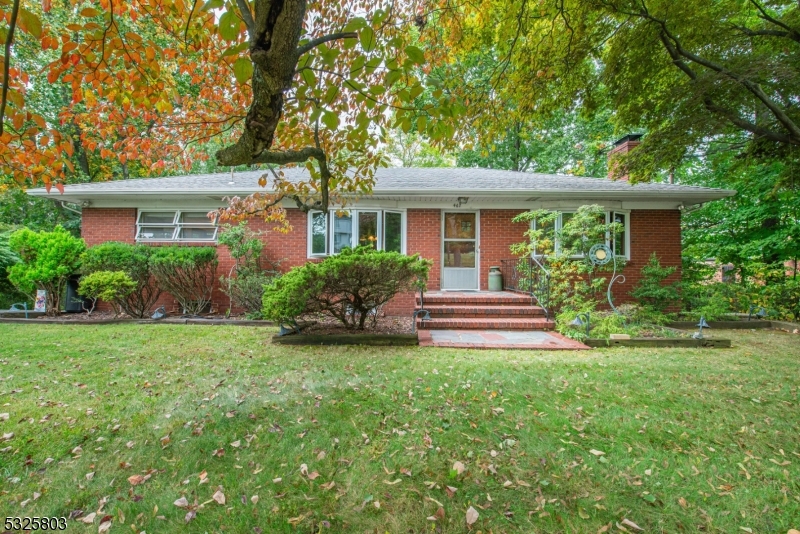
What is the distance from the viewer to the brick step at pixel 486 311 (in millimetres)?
7676

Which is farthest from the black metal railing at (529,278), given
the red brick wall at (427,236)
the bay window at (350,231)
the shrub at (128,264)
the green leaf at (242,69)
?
the shrub at (128,264)

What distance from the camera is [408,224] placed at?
Result: 937 cm

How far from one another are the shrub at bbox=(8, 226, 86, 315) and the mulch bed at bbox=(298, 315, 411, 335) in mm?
6002

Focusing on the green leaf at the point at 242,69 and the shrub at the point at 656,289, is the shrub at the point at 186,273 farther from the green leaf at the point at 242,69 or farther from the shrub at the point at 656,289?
the shrub at the point at 656,289

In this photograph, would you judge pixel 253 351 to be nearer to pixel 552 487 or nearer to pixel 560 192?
pixel 552 487

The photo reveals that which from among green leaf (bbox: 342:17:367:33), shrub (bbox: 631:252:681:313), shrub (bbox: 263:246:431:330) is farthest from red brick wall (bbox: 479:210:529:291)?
green leaf (bbox: 342:17:367:33)

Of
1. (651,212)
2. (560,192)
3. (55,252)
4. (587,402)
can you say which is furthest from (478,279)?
(55,252)

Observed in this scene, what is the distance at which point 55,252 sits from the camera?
805 cm

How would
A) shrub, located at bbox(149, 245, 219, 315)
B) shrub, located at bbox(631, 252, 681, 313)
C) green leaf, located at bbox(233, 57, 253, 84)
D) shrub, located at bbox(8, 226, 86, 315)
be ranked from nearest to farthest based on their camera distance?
green leaf, located at bbox(233, 57, 253, 84) < shrub, located at bbox(8, 226, 86, 315) < shrub, located at bbox(149, 245, 219, 315) < shrub, located at bbox(631, 252, 681, 313)

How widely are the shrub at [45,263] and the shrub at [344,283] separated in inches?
240

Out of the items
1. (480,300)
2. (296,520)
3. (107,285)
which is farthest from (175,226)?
(296,520)

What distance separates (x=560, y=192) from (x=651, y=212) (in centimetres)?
276

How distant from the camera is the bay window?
9.19 meters

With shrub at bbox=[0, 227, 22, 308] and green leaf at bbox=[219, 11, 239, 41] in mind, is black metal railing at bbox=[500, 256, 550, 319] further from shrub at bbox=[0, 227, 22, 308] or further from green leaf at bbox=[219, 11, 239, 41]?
shrub at bbox=[0, 227, 22, 308]
